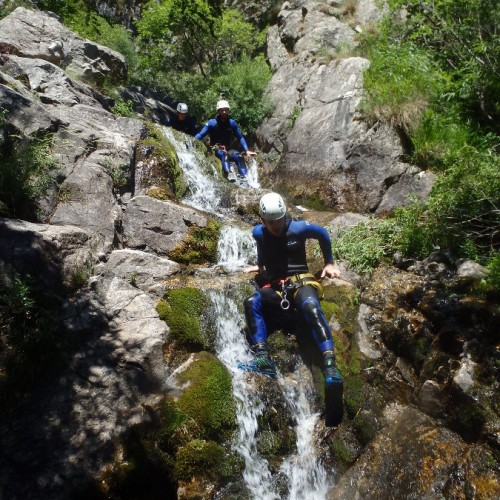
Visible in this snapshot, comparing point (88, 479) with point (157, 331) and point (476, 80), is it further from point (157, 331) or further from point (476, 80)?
point (476, 80)

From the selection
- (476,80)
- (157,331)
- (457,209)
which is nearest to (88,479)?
(157,331)

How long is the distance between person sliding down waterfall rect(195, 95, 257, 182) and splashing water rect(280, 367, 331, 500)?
673 cm

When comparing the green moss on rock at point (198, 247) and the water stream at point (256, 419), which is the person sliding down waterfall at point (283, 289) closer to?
the water stream at point (256, 419)

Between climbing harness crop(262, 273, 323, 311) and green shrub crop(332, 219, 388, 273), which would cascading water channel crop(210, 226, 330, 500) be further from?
green shrub crop(332, 219, 388, 273)

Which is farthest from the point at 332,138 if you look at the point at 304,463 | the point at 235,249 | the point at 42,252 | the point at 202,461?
the point at 202,461

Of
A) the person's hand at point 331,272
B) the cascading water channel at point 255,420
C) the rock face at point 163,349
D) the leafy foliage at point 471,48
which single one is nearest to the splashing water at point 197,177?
the rock face at point 163,349

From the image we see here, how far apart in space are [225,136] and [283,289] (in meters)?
7.00

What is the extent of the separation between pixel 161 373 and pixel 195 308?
1021 millimetres

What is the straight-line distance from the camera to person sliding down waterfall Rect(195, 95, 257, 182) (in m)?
10.3

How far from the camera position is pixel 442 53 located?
8.97 meters

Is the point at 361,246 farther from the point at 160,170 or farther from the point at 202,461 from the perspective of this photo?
the point at 160,170

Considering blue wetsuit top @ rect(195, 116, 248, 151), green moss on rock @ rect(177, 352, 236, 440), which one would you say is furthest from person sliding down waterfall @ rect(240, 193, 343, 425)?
blue wetsuit top @ rect(195, 116, 248, 151)

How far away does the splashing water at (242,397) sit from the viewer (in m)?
3.92

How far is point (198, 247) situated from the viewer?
668 cm
